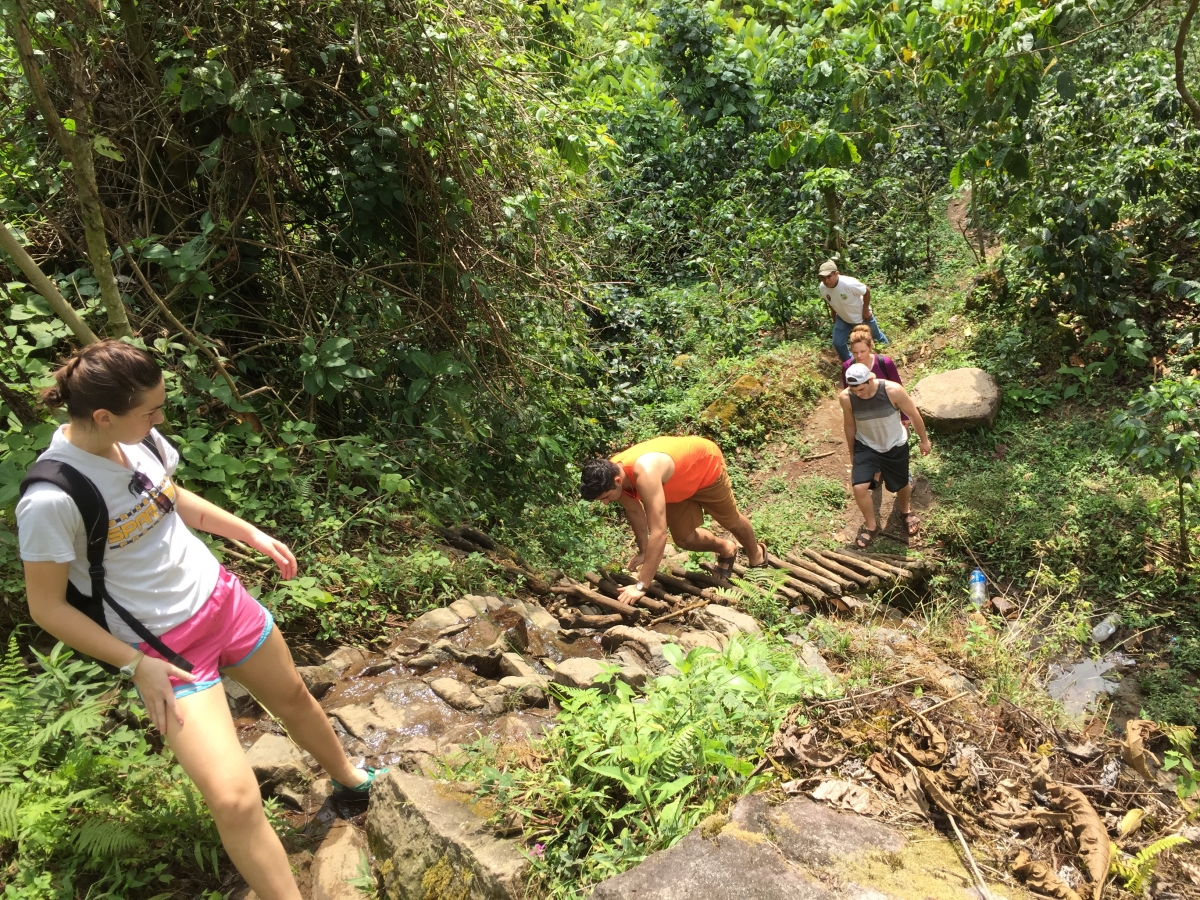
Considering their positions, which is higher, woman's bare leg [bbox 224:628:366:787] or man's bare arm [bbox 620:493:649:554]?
woman's bare leg [bbox 224:628:366:787]

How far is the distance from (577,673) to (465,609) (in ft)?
3.76

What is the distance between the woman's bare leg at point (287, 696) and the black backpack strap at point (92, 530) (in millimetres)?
305

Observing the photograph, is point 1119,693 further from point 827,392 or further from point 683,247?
point 683,247

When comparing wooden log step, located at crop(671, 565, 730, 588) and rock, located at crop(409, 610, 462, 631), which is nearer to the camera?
rock, located at crop(409, 610, 462, 631)

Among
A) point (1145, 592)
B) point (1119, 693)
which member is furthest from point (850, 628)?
point (1145, 592)

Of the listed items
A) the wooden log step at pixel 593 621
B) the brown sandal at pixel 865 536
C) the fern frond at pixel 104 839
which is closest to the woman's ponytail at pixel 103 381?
the fern frond at pixel 104 839

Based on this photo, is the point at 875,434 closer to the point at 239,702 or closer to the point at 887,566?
the point at 887,566

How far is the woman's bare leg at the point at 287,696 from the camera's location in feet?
8.29

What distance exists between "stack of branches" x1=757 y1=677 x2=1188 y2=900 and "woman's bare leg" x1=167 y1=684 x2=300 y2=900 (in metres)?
1.47

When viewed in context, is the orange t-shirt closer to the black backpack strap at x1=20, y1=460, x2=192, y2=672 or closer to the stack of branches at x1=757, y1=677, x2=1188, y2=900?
the stack of branches at x1=757, y1=677, x2=1188, y2=900

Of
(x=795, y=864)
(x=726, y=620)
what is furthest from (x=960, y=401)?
(x=795, y=864)

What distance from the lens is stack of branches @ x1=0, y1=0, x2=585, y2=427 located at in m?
5.05

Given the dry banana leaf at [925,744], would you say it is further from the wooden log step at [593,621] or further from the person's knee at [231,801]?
the wooden log step at [593,621]

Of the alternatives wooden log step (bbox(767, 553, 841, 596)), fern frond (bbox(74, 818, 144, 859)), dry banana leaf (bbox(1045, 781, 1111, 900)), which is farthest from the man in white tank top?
fern frond (bbox(74, 818, 144, 859))
